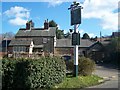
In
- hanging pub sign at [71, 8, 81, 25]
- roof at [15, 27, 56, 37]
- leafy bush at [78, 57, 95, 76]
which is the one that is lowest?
leafy bush at [78, 57, 95, 76]

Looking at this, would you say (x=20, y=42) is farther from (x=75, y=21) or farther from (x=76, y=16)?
(x=76, y=16)

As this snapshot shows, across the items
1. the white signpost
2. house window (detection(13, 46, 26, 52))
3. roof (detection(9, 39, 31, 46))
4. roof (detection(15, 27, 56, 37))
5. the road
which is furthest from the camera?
roof (detection(15, 27, 56, 37))

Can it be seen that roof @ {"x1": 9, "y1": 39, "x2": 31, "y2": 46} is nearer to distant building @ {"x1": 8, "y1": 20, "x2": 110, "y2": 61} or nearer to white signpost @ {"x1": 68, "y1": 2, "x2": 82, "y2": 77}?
distant building @ {"x1": 8, "y1": 20, "x2": 110, "y2": 61}

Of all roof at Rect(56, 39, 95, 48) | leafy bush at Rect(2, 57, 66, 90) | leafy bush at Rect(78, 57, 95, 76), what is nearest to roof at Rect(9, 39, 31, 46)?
roof at Rect(56, 39, 95, 48)

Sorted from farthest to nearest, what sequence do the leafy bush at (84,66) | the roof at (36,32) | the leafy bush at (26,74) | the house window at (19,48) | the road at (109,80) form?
the roof at (36,32) → the house window at (19,48) → the leafy bush at (84,66) → the road at (109,80) → the leafy bush at (26,74)

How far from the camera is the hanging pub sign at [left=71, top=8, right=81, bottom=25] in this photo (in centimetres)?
2122

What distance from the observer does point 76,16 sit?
21422 millimetres

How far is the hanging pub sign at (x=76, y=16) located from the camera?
21219 millimetres

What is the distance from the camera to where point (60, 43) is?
231ft

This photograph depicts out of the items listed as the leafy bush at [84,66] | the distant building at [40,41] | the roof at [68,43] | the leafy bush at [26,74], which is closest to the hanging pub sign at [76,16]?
the leafy bush at [84,66]

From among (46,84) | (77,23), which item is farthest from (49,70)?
(77,23)

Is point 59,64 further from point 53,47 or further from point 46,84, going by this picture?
point 53,47

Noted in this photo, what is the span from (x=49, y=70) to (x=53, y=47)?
161 ft

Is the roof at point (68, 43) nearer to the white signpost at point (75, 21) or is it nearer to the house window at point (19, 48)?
the house window at point (19, 48)
